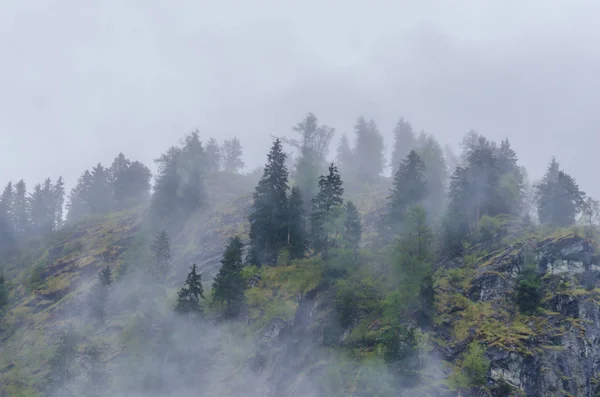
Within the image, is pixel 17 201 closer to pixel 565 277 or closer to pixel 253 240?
pixel 253 240

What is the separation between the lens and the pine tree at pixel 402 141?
119875 millimetres

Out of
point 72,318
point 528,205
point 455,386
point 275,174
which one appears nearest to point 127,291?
point 72,318

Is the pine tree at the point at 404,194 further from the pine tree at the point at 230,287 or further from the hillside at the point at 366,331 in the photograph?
the pine tree at the point at 230,287

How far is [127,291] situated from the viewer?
6919 centimetres

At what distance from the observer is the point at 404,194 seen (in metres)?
67.2

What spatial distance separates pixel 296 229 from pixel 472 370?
30.0 metres

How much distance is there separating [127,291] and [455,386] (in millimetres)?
42756

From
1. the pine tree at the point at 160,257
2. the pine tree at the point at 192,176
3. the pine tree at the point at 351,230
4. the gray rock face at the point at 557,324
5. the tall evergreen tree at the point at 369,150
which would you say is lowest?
the gray rock face at the point at 557,324

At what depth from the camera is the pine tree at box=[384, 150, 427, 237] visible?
2566 inches

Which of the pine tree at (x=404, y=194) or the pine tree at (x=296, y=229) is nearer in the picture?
the pine tree at (x=404, y=194)

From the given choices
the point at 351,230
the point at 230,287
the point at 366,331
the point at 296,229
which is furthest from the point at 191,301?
the point at 351,230

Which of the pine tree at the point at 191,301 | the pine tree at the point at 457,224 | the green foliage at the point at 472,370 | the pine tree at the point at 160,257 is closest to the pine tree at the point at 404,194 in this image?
the pine tree at the point at 457,224

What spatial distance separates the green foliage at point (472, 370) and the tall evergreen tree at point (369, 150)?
75.6 meters

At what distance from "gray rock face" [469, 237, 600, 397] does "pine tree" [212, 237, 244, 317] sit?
24.1m
